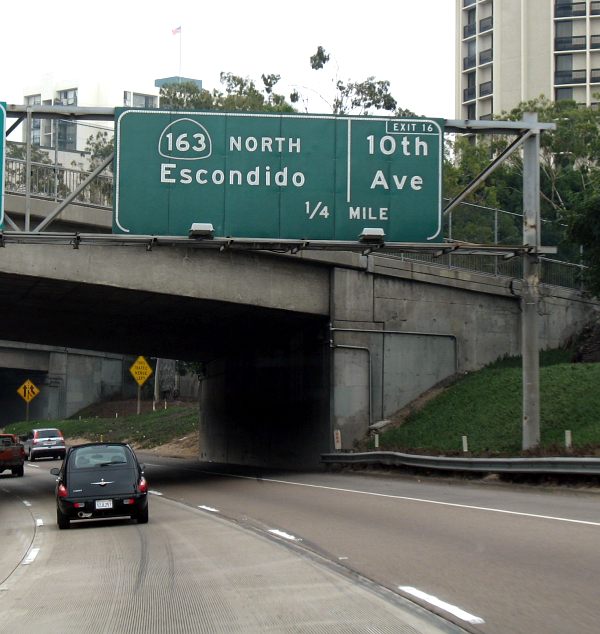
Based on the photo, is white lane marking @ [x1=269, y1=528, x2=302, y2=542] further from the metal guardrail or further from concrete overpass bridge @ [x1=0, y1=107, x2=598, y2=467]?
concrete overpass bridge @ [x1=0, y1=107, x2=598, y2=467]

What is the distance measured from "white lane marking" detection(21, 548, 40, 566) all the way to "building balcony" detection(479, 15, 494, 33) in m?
90.6

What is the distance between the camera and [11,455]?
39438 millimetres

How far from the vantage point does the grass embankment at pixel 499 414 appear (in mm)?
27188

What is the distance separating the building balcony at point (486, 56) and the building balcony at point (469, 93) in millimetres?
2773

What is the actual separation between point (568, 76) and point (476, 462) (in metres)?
77.5

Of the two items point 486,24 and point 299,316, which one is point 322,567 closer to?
point 299,316

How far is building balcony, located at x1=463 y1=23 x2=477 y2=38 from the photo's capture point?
329 feet

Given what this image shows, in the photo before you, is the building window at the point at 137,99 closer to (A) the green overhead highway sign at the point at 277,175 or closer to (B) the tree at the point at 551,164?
(B) the tree at the point at 551,164

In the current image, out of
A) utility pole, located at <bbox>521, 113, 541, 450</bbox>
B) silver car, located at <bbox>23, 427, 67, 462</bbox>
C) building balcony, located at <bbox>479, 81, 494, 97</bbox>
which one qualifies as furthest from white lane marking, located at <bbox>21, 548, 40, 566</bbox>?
building balcony, located at <bbox>479, 81, 494, 97</bbox>

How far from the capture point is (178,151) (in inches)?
925

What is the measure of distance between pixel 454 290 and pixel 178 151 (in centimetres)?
1421

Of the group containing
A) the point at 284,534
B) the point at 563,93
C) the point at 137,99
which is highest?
the point at 137,99

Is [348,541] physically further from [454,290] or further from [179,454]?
[179,454]

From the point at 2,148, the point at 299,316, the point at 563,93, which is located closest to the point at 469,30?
the point at 563,93
